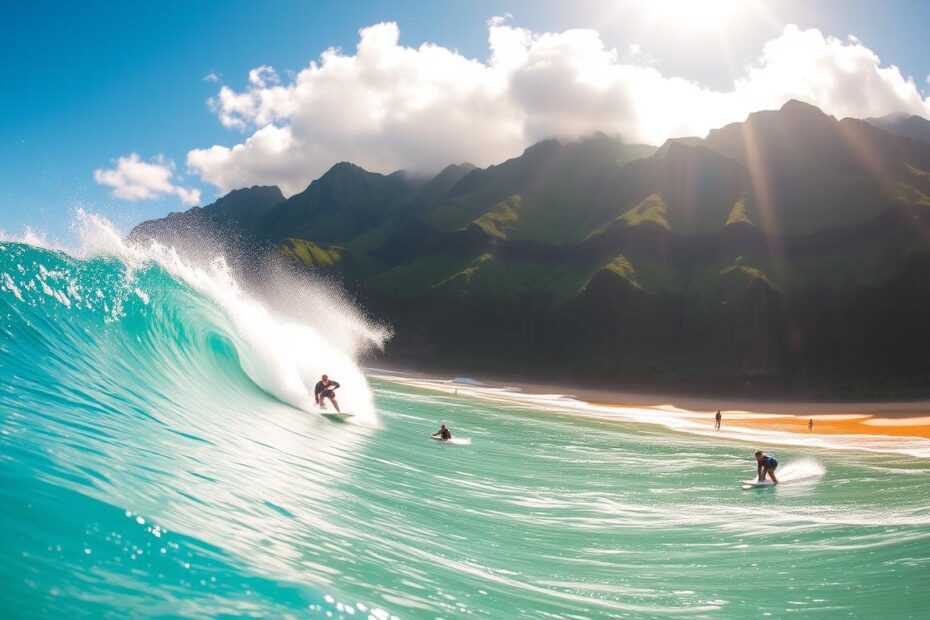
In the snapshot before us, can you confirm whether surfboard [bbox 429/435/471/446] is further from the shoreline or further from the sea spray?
the shoreline

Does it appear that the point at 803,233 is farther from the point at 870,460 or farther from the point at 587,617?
the point at 587,617

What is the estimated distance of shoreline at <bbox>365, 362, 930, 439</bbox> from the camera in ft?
161

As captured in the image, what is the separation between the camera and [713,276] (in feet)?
385

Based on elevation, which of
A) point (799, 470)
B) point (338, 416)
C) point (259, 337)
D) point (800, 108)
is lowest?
point (799, 470)

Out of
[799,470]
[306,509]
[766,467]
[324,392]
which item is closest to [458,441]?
[324,392]

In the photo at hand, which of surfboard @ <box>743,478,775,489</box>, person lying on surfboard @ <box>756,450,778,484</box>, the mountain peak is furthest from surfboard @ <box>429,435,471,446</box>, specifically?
the mountain peak

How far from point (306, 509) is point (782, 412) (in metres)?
73.0

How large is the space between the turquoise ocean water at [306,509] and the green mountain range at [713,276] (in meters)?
83.8

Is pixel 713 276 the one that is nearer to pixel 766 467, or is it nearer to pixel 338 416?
pixel 766 467

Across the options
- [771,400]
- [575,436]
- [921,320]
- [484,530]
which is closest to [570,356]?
[771,400]

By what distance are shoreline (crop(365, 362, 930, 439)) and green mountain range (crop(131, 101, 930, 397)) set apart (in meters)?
10.0

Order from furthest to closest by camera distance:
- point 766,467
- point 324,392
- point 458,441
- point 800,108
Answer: point 800,108
point 458,441
point 324,392
point 766,467

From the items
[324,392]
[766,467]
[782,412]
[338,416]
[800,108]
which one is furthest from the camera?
[800,108]

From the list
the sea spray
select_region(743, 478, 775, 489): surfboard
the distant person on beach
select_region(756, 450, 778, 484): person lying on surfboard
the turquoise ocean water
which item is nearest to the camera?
the turquoise ocean water
